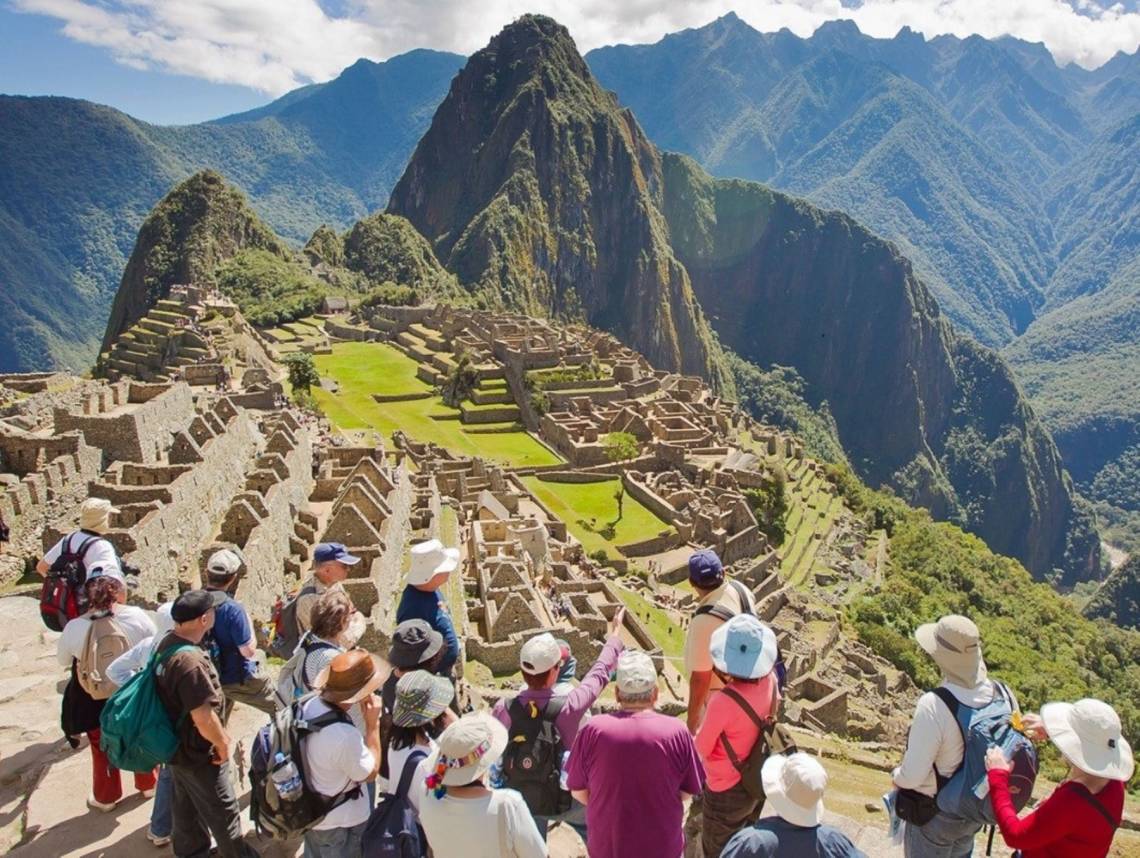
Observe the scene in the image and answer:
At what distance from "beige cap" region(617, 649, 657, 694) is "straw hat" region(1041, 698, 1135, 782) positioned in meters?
2.44

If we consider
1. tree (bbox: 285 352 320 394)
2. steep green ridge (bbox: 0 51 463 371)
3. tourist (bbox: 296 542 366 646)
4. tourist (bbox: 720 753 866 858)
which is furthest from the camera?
steep green ridge (bbox: 0 51 463 371)

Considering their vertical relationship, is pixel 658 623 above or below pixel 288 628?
below

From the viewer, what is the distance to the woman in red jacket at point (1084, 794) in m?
5.13

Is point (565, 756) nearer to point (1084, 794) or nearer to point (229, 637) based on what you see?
point (229, 637)

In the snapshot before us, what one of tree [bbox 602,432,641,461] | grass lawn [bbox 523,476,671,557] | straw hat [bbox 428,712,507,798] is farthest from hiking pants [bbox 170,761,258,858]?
tree [bbox 602,432,641,461]

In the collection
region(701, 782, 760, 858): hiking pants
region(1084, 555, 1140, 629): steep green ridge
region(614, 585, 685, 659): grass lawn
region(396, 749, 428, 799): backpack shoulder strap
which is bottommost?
region(1084, 555, 1140, 629): steep green ridge

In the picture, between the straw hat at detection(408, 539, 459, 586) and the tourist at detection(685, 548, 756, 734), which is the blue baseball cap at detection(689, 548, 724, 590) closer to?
the tourist at detection(685, 548, 756, 734)

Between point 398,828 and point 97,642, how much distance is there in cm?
350

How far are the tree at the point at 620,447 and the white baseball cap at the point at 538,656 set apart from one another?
43173mm

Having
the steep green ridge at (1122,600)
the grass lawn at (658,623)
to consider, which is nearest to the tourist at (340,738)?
the grass lawn at (658,623)

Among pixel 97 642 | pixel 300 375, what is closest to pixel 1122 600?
pixel 300 375

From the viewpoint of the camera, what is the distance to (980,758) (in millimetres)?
5820

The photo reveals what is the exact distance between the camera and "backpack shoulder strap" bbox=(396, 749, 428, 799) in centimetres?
564

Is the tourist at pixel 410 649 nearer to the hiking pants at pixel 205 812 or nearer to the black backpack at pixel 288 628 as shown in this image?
the hiking pants at pixel 205 812
